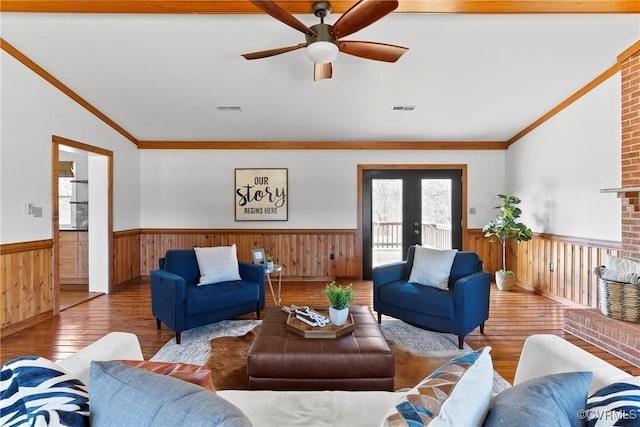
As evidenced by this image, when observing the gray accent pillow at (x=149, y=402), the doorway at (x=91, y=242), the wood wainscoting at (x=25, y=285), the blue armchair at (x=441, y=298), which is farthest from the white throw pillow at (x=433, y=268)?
the doorway at (x=91, y=242)

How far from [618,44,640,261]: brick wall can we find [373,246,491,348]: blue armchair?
1565mm

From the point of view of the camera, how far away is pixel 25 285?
3.52 m

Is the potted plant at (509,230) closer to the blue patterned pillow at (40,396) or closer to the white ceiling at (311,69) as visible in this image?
the white ceiling at (311,69)

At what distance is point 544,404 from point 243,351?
2.51 m

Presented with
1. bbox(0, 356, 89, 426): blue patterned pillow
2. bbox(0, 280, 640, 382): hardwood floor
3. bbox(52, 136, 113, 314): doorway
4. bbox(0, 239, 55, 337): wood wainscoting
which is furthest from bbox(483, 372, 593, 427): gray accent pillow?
bbox(52, 136, 113, 314): doorway

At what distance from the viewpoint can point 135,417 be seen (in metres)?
0.82

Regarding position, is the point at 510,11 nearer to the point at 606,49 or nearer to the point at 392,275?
the point at 606,49

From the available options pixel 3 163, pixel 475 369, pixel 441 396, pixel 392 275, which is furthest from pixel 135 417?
pixel 3 163

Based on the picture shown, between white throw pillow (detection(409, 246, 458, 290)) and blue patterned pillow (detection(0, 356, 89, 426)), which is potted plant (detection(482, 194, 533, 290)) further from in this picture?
blue patterned pillow (detection(0, 356, 89, 426))

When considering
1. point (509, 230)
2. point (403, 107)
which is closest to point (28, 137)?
point (403, 107)

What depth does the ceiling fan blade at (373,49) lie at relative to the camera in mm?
2393

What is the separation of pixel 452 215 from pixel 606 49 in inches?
120

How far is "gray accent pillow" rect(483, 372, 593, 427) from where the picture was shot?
2.63 feet

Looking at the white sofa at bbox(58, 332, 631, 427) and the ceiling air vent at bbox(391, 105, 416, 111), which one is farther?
the ceiling air vent at bbox(391, 105, 416, 111)
